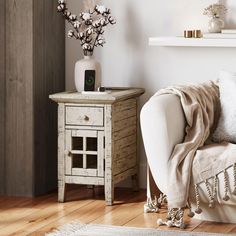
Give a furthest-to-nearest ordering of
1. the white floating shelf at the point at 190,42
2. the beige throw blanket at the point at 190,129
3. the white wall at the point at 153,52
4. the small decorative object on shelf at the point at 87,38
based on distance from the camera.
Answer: the white wall at the point at 153,52 < the small decorative object on shelf at the point at 87,38 < the white floating shelf at the point at 190,42 < the beige throw blanket at the point at 190,129

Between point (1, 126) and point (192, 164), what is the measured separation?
1381 mm

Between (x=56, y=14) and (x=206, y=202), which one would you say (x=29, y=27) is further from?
(x=206, y=202)

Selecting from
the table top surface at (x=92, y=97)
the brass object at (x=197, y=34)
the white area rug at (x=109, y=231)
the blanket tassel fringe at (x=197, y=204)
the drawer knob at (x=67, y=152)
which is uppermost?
the brass object at (x=197, y=34)

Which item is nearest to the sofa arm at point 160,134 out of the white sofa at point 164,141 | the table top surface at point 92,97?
the white sofa at point 164,141

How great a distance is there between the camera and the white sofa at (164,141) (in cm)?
448

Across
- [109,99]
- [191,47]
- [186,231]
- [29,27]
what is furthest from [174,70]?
A: [186,231]

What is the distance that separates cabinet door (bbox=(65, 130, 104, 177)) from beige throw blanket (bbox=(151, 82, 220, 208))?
566 mm

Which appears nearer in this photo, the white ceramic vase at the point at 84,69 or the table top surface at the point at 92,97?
the table top surface at the point at 92,97

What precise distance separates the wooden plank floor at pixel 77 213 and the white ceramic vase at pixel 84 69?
69 centimetres

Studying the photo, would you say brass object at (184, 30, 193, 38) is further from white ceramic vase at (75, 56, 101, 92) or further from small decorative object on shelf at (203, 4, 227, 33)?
white ceramic vase at (75, 56, 101, 92)

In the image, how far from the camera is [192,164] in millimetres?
4473

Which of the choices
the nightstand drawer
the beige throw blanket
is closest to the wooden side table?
the nightstand drawer

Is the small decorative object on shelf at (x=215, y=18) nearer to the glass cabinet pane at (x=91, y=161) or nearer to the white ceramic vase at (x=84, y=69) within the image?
the white ceramic vase at (x=84, y=69)

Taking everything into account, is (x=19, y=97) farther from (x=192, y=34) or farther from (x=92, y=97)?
(x=192, y=34)
